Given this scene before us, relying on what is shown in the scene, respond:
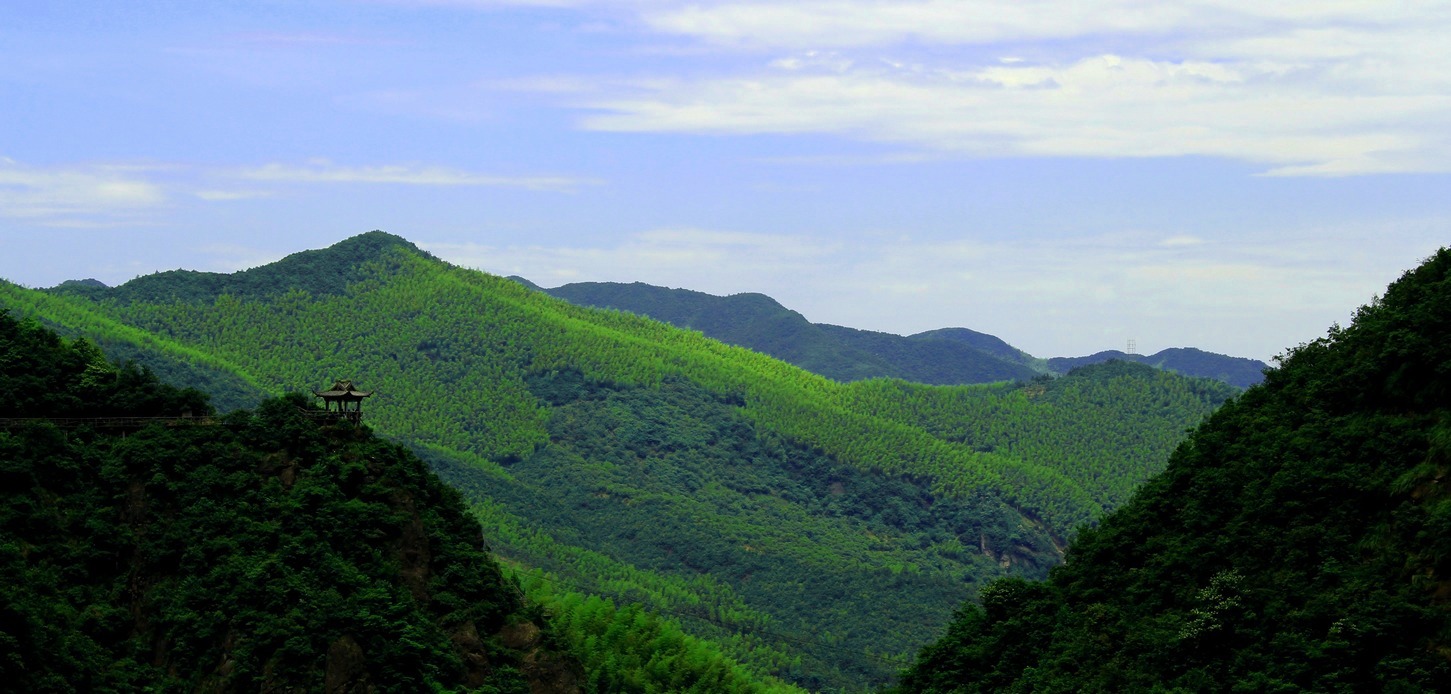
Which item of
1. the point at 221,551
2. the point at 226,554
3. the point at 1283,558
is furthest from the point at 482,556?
the point at 1283,558

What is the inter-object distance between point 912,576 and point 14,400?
131 m

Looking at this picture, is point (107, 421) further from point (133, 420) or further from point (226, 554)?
point (226, 554)

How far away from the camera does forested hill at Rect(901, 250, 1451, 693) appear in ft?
181

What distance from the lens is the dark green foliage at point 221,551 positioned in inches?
2729

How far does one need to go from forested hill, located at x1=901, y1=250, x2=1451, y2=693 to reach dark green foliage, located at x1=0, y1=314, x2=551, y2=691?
71.7 feet

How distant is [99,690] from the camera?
65.9 m

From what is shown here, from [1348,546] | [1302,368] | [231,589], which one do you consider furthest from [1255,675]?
[231,589]

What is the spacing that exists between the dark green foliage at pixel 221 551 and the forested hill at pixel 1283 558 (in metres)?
21.9

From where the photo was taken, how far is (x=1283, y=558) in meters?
60.8

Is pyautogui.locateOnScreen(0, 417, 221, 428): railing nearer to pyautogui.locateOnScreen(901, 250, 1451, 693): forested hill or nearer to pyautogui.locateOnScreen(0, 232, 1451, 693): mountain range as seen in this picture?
pyautogui.locateOnScreen(0, 232, 1451, 693): mountain range

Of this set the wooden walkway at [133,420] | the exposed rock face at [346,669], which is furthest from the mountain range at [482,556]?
the wooden walkway at [133,420]

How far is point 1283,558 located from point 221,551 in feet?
142

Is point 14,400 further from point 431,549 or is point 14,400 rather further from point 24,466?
point 431,549

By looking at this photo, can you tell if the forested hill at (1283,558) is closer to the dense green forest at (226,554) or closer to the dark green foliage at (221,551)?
the dense green forest at (226,554)
